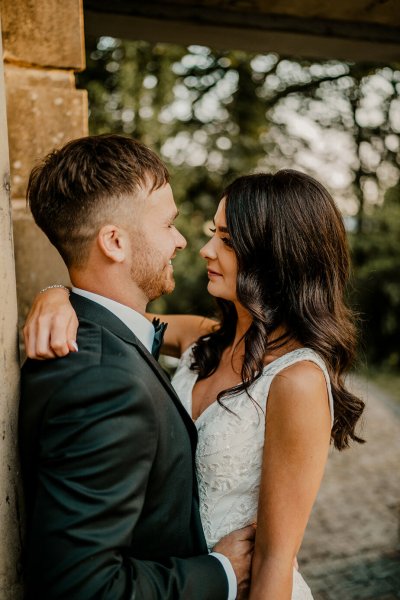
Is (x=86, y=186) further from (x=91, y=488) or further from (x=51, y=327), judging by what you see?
(x=91, y=488)

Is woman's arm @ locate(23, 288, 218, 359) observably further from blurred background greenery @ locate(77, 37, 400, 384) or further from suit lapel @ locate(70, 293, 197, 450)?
blurred background greenery @ locate(77, 37, 400, 384)

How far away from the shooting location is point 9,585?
1372 mm

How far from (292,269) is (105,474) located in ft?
3.50

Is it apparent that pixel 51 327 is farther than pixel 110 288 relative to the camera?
No

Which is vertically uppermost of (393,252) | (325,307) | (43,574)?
(325,307)

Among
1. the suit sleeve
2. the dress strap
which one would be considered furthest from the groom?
the dress strap

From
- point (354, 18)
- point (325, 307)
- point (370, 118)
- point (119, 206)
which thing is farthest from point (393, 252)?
point (119, 206)

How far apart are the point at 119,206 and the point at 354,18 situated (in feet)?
6.61

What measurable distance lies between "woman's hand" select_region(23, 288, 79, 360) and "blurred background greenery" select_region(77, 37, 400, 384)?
5851mm

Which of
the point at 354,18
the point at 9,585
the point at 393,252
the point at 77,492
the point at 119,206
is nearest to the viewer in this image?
the point at 77,492

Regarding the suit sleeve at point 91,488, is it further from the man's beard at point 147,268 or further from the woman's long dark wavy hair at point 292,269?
the woman's long dark wavy hair at point 292,269

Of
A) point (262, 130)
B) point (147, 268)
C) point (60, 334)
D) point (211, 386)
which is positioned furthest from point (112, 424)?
point (262, 130)

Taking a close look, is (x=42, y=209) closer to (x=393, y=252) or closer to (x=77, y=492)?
(x=77, y=492)

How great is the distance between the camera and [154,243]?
1.67m
